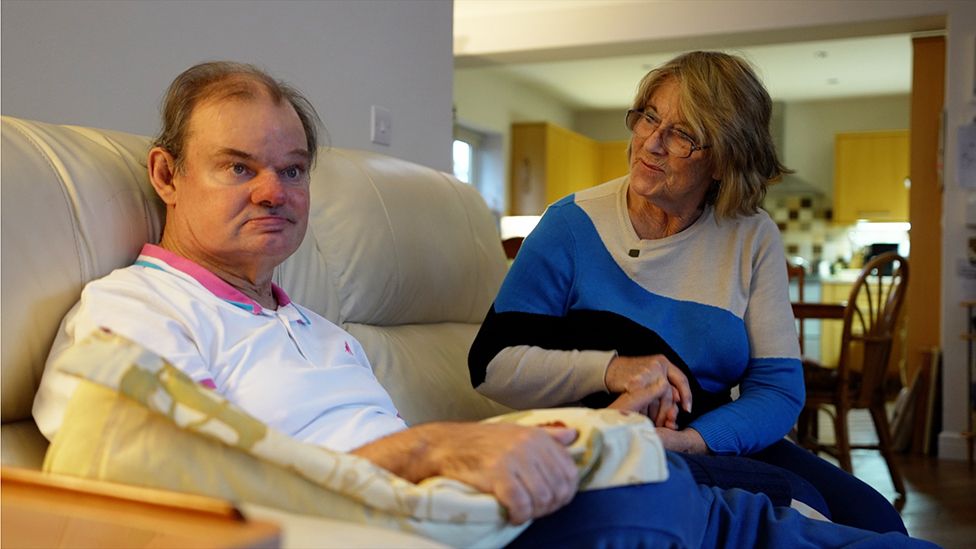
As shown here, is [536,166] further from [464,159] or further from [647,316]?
[647,316]

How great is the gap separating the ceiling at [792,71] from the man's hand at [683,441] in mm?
5433

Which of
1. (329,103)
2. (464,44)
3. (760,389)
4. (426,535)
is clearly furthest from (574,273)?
(464,44)

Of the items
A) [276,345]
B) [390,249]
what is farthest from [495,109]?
[276,345]

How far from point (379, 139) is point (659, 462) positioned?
82.4 inches

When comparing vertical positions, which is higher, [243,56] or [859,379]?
[243,56]

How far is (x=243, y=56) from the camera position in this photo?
241 centimetres

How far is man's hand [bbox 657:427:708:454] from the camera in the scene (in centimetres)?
157

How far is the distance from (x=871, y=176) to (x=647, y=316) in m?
7.86

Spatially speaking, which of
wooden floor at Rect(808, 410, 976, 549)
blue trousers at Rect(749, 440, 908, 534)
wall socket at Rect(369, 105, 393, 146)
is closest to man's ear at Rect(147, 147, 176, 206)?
blue trousers at Rect(749, 440, 908, 534)

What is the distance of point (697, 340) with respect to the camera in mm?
1711

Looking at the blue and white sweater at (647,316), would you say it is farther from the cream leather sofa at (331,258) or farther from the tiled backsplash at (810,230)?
the tiled backsplash at (810,230)

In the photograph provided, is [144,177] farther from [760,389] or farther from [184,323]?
[760,389]

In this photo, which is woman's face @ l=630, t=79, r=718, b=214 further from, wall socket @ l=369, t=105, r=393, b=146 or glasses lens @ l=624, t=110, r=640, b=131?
wall socket @ l=369, t=105, r=393, b=146

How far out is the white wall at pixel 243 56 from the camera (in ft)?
6.17
